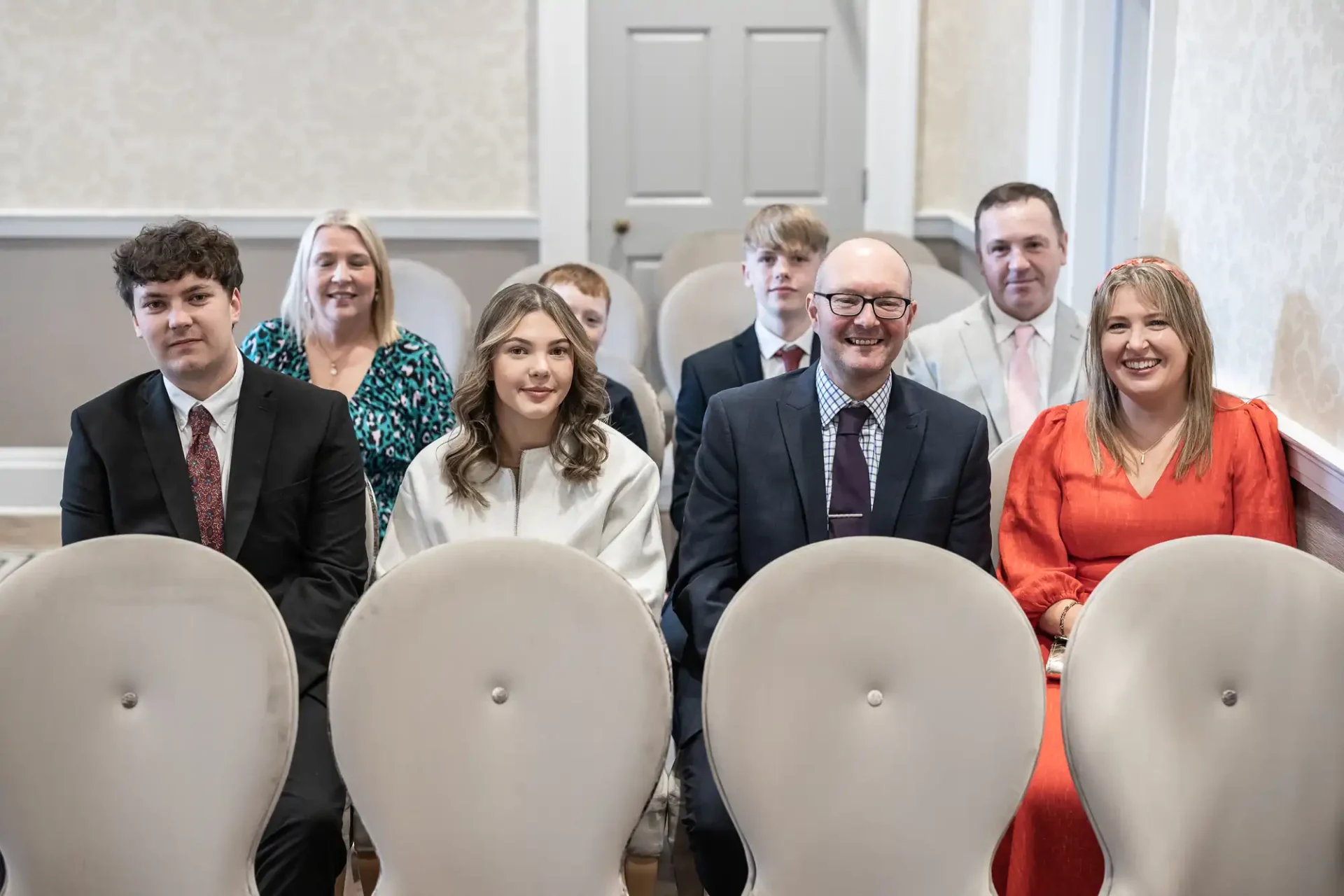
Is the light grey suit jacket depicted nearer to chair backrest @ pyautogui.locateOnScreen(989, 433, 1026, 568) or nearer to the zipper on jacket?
chair backrest @ pyautogui.locateOnScreen(989, 433, 1026, 568)

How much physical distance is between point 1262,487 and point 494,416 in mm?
1294

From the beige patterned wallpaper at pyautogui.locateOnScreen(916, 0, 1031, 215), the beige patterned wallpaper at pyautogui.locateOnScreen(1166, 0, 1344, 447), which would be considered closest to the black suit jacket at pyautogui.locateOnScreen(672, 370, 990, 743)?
the beige patterned wallpaper at pyautogui.locateOnScreen(1166, 0, 1344, 447)

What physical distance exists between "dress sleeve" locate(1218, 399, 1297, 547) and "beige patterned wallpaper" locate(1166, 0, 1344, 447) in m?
0.08

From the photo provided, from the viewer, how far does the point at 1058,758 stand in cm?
209

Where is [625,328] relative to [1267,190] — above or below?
below

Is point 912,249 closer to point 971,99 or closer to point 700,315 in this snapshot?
point 971,99

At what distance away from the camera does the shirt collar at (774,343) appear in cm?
333

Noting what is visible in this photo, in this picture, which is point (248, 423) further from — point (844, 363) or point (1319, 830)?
point (1319, 830)

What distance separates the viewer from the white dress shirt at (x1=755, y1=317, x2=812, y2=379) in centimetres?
332

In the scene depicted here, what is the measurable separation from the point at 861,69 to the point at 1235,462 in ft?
11.2

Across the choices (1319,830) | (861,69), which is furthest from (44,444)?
(1319,830)

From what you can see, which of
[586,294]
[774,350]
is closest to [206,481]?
[586,294]

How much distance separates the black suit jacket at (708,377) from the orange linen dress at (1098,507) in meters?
0.86

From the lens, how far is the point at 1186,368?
91.8 inches
